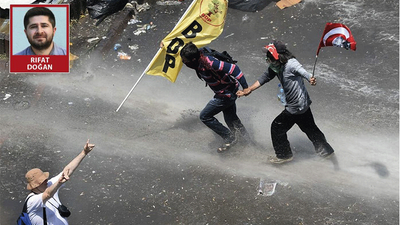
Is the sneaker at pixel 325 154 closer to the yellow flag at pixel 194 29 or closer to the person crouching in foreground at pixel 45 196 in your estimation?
the yellow flag at pixel 194 29

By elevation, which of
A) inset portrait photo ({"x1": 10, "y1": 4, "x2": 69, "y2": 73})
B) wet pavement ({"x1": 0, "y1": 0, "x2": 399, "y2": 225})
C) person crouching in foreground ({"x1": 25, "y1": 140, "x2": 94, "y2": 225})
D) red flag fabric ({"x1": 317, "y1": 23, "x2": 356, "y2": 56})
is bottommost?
wet pavement ({"x1": 0, "y1": 0, "x2": 399, "y2": 225})

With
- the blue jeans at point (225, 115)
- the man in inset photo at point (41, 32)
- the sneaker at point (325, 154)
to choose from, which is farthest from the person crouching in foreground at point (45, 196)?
the sneaker at point (325, 154)

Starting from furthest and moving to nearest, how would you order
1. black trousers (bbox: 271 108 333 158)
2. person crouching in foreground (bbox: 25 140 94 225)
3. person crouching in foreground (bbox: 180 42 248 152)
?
black trousers (bbox: 271 108 333 158)
person crouching in foreground (bbox: 180 42 248 152)
person crouching in foreground (bbox: 25 140 94 225)

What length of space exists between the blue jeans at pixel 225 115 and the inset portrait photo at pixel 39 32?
1.89 meters

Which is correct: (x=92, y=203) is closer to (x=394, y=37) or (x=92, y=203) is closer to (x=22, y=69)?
(x=22, y=69)

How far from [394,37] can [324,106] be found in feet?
7.96

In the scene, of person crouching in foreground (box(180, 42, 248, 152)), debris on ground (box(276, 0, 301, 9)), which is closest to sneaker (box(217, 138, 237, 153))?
person crouching in foreground (box(180, 42, 248, 152))

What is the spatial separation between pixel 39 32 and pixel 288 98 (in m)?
3.02

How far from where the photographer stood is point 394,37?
10.1m

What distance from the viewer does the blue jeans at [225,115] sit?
7.36 m

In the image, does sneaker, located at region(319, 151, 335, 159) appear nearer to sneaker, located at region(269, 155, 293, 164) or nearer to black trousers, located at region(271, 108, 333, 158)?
black trousers, located at region(271, 108, 333, 158)

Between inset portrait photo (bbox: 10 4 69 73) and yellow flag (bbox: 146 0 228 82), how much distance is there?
53.5 inches

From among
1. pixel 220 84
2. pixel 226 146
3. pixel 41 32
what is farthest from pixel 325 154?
pixel 41 32

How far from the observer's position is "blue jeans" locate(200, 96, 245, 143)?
7355mm
